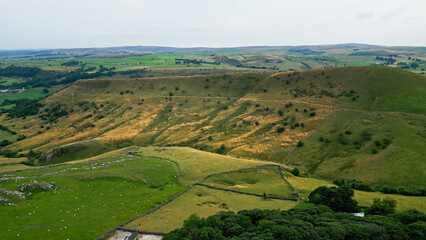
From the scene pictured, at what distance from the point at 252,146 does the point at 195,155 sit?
32.7m

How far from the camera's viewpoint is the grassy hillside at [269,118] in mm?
88938

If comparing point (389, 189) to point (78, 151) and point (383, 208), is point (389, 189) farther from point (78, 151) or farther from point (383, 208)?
point (78, 151)

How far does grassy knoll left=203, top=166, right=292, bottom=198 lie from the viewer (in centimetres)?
6084

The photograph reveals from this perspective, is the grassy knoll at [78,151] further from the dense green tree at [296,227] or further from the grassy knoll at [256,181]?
the dense green tree at [296,227]

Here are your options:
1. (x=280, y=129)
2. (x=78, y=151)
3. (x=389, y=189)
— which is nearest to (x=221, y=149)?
(x=280, y=129)

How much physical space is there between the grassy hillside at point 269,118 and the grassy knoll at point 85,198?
47680 millimetres

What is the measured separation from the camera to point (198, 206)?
50312 millimetres

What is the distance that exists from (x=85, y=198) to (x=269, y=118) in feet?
320

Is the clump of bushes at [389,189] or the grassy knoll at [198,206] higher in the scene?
the grassy knoll at [198,206]

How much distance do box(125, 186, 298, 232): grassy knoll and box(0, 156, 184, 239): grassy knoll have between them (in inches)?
129

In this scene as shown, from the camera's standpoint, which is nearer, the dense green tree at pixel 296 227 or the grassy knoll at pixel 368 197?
the dense green tree at pixel 296 227

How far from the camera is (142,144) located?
125875mm

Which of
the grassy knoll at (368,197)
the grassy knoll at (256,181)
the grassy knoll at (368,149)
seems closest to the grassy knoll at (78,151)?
the grassy knoll at (256,181)

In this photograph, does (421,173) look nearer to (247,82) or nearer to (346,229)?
(346,229)
